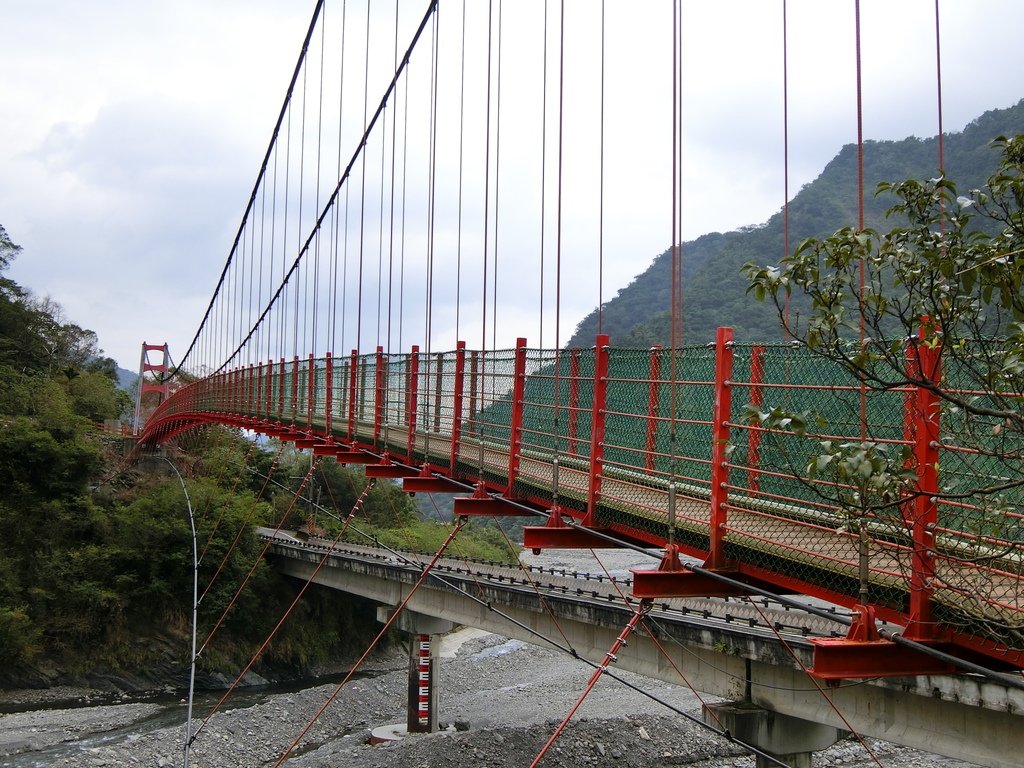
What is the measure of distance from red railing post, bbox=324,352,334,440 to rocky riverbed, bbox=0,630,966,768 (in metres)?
6.37

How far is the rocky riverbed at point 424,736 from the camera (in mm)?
16312

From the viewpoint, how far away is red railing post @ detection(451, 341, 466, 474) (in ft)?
27.8

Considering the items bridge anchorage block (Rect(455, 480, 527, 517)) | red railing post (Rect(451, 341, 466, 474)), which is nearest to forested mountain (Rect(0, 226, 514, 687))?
red railing post (Rect(451, 341, 466, 474))

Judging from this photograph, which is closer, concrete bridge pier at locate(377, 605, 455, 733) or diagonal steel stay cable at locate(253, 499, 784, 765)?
diagonal steel stay cable at locate(253, 499, 784, 765)

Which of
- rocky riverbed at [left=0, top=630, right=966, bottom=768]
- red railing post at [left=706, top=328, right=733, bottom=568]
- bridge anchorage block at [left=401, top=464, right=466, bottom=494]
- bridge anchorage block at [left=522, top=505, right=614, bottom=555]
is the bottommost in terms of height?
rocky riverbed at [left=0, top=630, right=966, bottom=768]

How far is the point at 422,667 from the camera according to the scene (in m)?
20.3

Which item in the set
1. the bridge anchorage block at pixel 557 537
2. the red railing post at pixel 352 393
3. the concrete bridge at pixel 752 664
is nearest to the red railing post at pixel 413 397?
the red railing post at pixel 352 393

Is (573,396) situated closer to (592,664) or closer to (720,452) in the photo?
(720,452)

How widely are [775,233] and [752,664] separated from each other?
53.7ft

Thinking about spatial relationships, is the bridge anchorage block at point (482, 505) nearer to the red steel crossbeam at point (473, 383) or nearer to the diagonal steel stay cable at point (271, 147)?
the red steel crossbeam at point (473, 383)

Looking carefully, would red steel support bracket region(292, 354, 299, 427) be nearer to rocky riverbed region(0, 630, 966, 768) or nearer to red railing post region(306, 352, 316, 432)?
red railing post region(306, 352, 316, 432)

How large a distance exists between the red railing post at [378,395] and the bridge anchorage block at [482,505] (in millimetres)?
3476

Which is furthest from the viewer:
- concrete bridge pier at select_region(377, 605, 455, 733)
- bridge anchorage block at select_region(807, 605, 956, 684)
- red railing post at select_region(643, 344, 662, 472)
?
concrete bridge pier at select_region(377, 605, 455, 733)

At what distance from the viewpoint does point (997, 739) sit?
7891 millimetres
